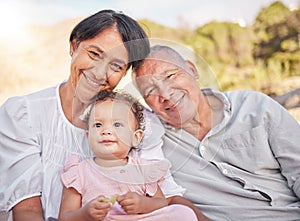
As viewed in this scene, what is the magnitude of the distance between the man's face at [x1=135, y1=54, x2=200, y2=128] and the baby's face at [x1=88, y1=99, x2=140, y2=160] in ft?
0.60

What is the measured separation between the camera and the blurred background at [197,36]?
27.1ft

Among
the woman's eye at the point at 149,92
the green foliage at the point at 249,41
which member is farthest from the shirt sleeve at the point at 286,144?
the green foliage at the point at 249,41

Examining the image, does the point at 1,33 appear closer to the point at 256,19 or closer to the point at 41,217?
the point at 256,19

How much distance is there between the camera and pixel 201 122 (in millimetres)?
2098

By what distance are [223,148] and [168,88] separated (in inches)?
13.3

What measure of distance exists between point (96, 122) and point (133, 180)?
22 centimetres


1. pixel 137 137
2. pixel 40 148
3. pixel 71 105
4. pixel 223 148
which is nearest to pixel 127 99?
pixel 137 137

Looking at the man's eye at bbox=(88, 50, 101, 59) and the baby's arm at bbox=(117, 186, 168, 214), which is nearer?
the baby's arm at bbox=(117, 186, 168, 214)

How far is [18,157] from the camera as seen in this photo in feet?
6.07

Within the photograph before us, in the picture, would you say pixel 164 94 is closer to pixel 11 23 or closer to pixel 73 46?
pixel 73 46

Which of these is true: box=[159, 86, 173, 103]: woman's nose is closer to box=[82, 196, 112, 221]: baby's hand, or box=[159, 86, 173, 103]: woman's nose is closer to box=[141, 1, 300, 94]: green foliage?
box=[82, 196, 112, 221]: baby's hand

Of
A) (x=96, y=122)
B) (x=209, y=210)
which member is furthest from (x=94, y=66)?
(x=209, y=210)

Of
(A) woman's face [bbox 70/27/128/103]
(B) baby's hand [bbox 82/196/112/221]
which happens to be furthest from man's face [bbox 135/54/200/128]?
(B) baby's hand [bbox 82/196/112/221]

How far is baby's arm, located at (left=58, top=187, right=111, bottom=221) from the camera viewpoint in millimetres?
1519
